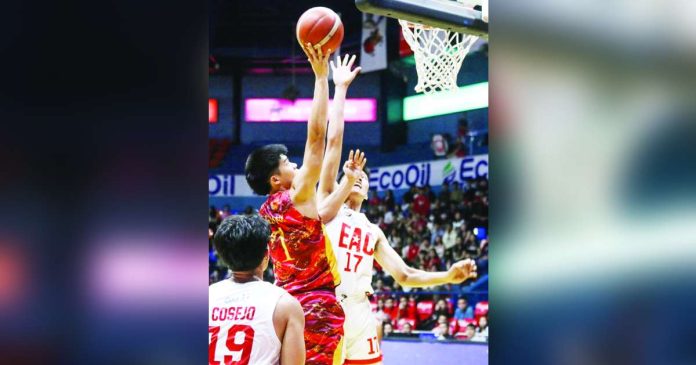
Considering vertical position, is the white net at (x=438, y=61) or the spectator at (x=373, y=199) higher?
the white net at (x=438, y=61)

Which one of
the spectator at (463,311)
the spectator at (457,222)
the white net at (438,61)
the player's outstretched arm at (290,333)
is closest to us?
the player's outstretched arm at (290,333)

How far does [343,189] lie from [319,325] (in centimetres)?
75

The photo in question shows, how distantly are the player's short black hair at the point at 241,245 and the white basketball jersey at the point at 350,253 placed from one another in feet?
5.53

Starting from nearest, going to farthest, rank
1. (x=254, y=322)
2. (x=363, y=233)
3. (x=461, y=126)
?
1. (x=254, y=322)
2. (x=363, y=233)
3. (x=461, y=126)

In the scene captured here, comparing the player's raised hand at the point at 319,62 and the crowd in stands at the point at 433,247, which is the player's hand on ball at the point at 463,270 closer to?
the player's raised hand at the point at 319,62

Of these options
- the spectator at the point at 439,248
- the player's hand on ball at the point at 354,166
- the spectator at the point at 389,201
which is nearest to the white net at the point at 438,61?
the player's hand on ball at the point at 354,166

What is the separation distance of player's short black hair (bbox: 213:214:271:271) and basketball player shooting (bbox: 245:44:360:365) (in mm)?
790

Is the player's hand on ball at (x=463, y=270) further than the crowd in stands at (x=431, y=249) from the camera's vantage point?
No

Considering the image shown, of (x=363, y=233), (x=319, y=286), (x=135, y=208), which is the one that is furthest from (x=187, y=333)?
(x=363, y=233)

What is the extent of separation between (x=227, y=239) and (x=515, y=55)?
179cm

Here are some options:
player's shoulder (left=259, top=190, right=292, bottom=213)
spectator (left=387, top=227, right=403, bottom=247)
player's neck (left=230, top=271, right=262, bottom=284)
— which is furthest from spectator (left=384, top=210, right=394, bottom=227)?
player's neck (left=230, top=271, right=262, bottom=284)

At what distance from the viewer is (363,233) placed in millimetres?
4543

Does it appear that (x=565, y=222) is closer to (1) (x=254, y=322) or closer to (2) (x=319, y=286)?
(1) (x=254, y=322)

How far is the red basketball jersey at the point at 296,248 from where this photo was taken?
141 inches
